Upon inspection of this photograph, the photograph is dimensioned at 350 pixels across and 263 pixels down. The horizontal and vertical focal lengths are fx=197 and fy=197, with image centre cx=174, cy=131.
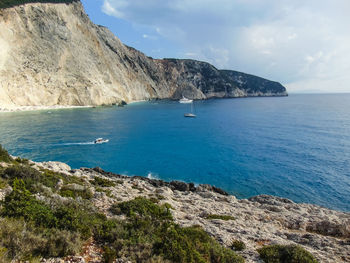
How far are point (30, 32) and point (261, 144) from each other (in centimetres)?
10431

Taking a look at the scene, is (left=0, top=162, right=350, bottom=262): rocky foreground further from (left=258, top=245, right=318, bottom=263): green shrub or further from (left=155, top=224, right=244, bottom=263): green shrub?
(left=155, top=224, right=244, bottom=263): green shrub

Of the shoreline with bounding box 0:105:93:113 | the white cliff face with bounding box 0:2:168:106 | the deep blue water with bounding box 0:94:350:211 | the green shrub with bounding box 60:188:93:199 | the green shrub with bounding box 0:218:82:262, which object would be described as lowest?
the deep blue water with bounding box 0:94:350:211

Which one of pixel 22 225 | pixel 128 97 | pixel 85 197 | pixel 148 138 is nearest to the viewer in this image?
pixel 22 225

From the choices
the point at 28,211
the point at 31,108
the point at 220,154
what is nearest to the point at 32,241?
the point at 28,211

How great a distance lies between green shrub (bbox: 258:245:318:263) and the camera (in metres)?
8.31

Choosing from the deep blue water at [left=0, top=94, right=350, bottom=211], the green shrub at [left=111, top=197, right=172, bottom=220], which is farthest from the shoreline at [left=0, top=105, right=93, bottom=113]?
the green shrub at [left=111, top=197, right=172, bottom=220]

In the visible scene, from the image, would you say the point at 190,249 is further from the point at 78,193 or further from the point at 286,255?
the point at 78,193

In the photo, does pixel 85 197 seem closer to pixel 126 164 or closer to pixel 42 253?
pixel 42 253

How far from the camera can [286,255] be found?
8.59m

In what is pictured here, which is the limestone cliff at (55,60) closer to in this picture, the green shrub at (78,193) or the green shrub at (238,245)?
the green shrub at (78,193)

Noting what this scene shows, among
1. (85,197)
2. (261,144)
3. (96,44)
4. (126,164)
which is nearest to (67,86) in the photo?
(96,44)

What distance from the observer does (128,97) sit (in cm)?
14188

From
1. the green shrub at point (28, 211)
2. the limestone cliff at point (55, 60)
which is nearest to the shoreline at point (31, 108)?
the limestone cliff at point (55, 60)

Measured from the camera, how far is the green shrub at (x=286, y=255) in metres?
8.31
